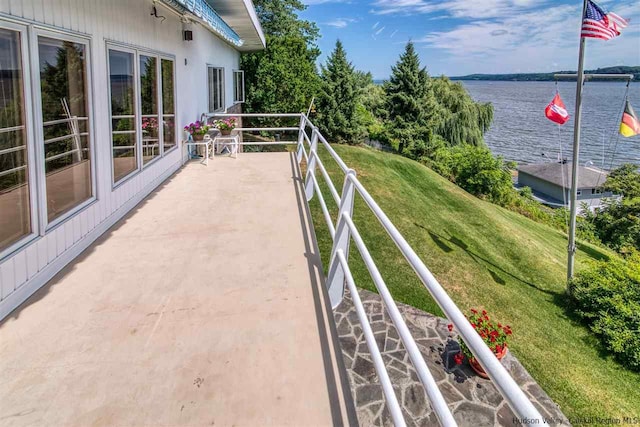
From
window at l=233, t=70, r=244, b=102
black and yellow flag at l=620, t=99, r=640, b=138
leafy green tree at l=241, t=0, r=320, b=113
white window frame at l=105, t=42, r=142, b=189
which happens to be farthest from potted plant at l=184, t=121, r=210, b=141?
leafy green tree at l=241, t=0, r=320, b=113

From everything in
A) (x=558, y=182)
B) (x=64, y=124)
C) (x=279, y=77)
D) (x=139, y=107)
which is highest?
(x=279, y=77)

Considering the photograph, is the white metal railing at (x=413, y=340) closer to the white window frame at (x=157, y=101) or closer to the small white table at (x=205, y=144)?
the white window frame at (x=157, y=101)

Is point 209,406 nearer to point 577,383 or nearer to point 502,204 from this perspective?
point 577,383

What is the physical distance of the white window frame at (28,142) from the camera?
108 inches

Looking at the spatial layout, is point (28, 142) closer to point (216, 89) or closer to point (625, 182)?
point (216, 89)

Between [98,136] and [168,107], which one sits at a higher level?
[168,107]

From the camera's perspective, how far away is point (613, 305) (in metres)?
9.88

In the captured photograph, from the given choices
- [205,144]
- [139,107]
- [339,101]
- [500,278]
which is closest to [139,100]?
[139,107]

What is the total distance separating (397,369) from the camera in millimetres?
4895

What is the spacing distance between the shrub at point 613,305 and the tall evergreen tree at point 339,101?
1643 centimetres

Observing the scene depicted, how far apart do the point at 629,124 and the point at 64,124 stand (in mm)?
10963

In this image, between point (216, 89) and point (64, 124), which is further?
point (216, 89)

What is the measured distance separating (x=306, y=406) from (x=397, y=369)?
326 cm

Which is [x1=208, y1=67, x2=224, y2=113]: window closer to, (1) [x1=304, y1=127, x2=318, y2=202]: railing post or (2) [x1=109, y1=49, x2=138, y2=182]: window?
(2) [x1=109, y1=49, x2=138, y2=182]: window
